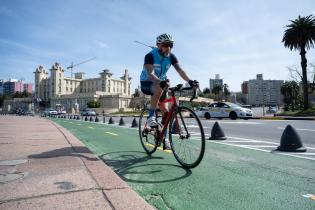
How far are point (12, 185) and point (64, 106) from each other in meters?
156

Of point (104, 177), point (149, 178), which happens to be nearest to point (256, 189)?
point (149, 178)

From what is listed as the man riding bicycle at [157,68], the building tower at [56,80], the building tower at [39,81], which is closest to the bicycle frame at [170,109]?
the man riding bicycle at [157,68]

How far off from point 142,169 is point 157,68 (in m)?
1.77

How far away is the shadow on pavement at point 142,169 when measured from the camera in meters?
3.39

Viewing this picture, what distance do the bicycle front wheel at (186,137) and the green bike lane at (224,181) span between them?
0.53ft

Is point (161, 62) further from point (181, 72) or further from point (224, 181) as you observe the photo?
point (224, 181)

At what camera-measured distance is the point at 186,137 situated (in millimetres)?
4145

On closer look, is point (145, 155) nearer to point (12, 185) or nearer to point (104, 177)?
point (104, 177)

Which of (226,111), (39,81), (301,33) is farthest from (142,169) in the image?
(39,81)

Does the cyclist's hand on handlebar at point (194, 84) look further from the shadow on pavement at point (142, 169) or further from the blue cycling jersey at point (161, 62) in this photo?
the shadow on pavement at point (142, 169)

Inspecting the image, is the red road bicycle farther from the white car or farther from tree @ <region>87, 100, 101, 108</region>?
tree @ <region>87, 100, 101, 108</region>

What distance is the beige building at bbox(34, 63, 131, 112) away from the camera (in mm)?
144000

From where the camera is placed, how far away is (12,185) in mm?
2910

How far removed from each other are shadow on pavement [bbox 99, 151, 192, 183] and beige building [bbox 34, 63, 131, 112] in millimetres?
132629
